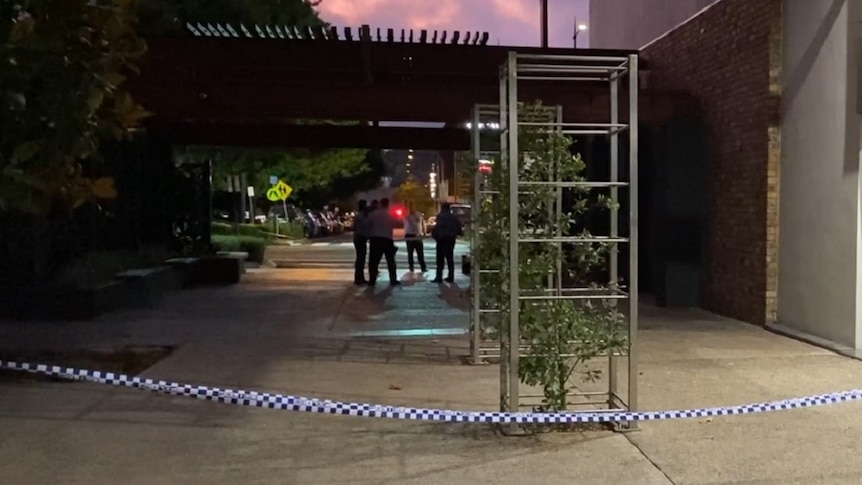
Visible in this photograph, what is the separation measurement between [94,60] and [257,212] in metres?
57.4

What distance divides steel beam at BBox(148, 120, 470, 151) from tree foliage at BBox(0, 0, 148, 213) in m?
11.8

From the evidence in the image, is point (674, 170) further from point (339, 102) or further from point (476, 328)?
point (476, 328)

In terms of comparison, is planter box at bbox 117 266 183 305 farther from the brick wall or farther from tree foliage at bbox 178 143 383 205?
the brick wall

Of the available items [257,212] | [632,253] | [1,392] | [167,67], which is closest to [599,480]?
[632,253]

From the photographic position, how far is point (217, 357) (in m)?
10.2

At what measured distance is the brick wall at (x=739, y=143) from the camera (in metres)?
12.4

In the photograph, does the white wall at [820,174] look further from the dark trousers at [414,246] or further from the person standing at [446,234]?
the dark trousers at [414,246]

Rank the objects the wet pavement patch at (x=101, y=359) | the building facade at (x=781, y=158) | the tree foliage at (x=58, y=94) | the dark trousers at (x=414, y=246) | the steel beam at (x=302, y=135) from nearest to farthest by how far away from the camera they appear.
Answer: the tree foliage at (x=58, y=94) < the wet pavement patch at (x=101, y=359) < the building facade at (x=781, y=158) < the steel beam at (x=302, y=135) < the dark trousers at (x=414, y=246)

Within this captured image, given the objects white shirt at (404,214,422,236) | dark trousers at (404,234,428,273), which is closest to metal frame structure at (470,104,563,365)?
white shirt at (404,214,422,236)

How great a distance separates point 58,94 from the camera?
19.9 feet

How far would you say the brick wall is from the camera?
40.7 ft

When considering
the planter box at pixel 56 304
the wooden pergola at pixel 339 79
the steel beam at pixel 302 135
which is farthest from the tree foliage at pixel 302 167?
the planter box at pixel 56 304

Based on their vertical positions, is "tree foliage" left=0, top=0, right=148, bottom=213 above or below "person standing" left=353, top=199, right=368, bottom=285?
above

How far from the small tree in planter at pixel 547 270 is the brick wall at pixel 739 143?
6107 millimetres
